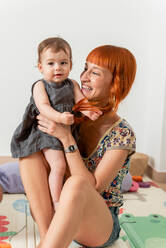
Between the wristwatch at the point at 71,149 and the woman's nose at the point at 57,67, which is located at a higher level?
the woman's nose at the point at 57,67

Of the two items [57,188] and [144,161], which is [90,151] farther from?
[144,161]

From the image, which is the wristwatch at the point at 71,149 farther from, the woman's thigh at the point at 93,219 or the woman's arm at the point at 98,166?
the woman's thigh at the point at 93,219

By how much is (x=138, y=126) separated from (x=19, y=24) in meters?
1.73

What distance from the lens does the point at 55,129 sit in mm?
1448

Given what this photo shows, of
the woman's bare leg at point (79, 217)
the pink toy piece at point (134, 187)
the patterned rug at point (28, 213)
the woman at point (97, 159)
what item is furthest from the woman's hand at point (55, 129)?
the pink toy piece at point (134, 187)

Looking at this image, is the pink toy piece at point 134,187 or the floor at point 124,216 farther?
the pink toy piece at point 134,187

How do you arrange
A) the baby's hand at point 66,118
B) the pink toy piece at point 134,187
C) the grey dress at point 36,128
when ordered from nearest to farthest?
the baby's hand at point 66,118, the grey dress at point 36,128, the pink toy piece at point 134,187

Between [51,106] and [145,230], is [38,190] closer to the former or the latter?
[51,106]

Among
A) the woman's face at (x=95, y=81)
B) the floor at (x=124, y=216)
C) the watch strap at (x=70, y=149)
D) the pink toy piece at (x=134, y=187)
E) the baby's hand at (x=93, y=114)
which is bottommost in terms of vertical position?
the pink toy piece at (x=134, y=187)

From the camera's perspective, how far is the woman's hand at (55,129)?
1.44 metres

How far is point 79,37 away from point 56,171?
2.43 metres

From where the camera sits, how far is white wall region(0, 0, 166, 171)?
11.3ft

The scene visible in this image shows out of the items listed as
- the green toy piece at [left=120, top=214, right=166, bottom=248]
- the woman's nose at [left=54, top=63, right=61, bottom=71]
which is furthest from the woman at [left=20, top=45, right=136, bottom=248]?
the green toy piece at [left=120, top=214, right=166, bottom=248]

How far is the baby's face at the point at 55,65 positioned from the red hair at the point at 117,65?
131mm
